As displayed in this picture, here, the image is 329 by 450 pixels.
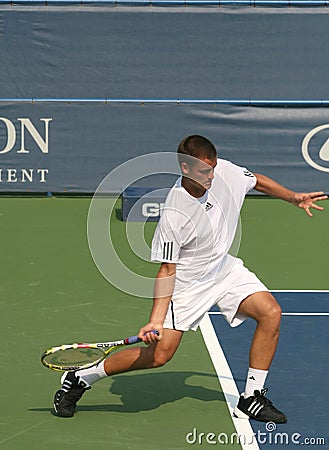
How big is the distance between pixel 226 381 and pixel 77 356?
4.97ft

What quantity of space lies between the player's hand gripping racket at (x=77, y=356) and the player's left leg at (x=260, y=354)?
3.04ft

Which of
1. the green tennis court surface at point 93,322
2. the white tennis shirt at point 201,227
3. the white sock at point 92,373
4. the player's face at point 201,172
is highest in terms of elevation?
the player's face at point 201,172

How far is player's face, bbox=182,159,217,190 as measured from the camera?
7.15 meters

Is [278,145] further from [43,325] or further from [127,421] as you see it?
[127,421]

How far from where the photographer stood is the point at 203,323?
10203 millimetres

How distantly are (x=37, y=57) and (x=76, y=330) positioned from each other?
1044 centimetres

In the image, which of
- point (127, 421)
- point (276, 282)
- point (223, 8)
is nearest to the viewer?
point (127, 421)

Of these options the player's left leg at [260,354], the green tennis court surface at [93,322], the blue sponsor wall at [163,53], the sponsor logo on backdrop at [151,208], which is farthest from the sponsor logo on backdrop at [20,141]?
the player's left leg at [260,354]

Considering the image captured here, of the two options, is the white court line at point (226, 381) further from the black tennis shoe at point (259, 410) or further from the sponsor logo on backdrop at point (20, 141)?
the sponsor logo on backdrop at point (20, 141)

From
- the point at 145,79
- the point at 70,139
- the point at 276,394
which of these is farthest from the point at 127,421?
the point at 145,79

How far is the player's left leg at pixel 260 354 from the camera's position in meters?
7.46

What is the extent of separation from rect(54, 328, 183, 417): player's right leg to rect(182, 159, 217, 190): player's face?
1.11 meters

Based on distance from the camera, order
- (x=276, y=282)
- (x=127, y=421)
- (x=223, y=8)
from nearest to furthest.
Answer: (x=127, y=421) → (x=276, y=282) → (x=223, y=8)

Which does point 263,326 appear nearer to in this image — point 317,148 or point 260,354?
point 260,354
